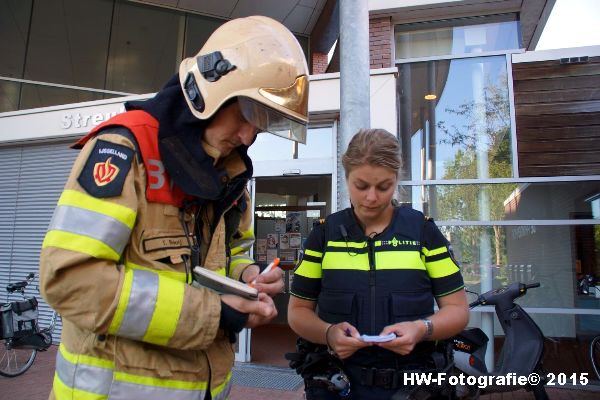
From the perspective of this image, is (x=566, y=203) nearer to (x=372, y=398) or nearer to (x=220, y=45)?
(x=372, y=398)

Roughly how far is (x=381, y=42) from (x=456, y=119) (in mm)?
1613

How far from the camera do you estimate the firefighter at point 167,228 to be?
1119 mm

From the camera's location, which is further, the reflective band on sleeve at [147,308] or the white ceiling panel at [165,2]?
the white ceiling panel at [165,2]

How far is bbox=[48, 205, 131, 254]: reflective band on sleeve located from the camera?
1116 mm

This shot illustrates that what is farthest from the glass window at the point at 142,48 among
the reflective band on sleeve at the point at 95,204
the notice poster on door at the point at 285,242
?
the reflective band on sleeve at the point at 95,204

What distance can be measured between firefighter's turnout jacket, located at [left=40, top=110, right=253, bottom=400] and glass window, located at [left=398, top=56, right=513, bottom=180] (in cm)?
538

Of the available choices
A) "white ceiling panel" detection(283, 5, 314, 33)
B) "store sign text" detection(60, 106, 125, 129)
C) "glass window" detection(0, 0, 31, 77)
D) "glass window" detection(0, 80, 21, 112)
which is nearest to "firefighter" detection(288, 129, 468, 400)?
"store sign text" detection(60, 106, 125, 129)

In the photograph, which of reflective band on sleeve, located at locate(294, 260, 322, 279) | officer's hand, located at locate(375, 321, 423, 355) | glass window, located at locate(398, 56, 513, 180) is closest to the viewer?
officer's hand, located at locate(375, 321, 423, 355)

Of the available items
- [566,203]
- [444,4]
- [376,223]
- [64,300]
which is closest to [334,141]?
[444,4]

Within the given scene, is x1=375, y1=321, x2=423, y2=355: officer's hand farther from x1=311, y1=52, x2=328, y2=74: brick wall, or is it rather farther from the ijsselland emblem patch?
x1=311, y1=52, x2=328, y2=74: brick wall

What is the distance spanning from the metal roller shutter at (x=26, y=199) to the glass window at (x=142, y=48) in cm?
287

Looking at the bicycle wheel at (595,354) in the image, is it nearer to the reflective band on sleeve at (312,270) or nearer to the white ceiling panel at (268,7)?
the reflective band on sleeve at (312,270)

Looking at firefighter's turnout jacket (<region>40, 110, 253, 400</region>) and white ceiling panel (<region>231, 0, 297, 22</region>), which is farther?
white ceiling panel (<region>231, 0, 297, 22</region>)

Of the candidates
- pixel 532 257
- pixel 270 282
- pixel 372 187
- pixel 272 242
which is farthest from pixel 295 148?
pixel 270 282
